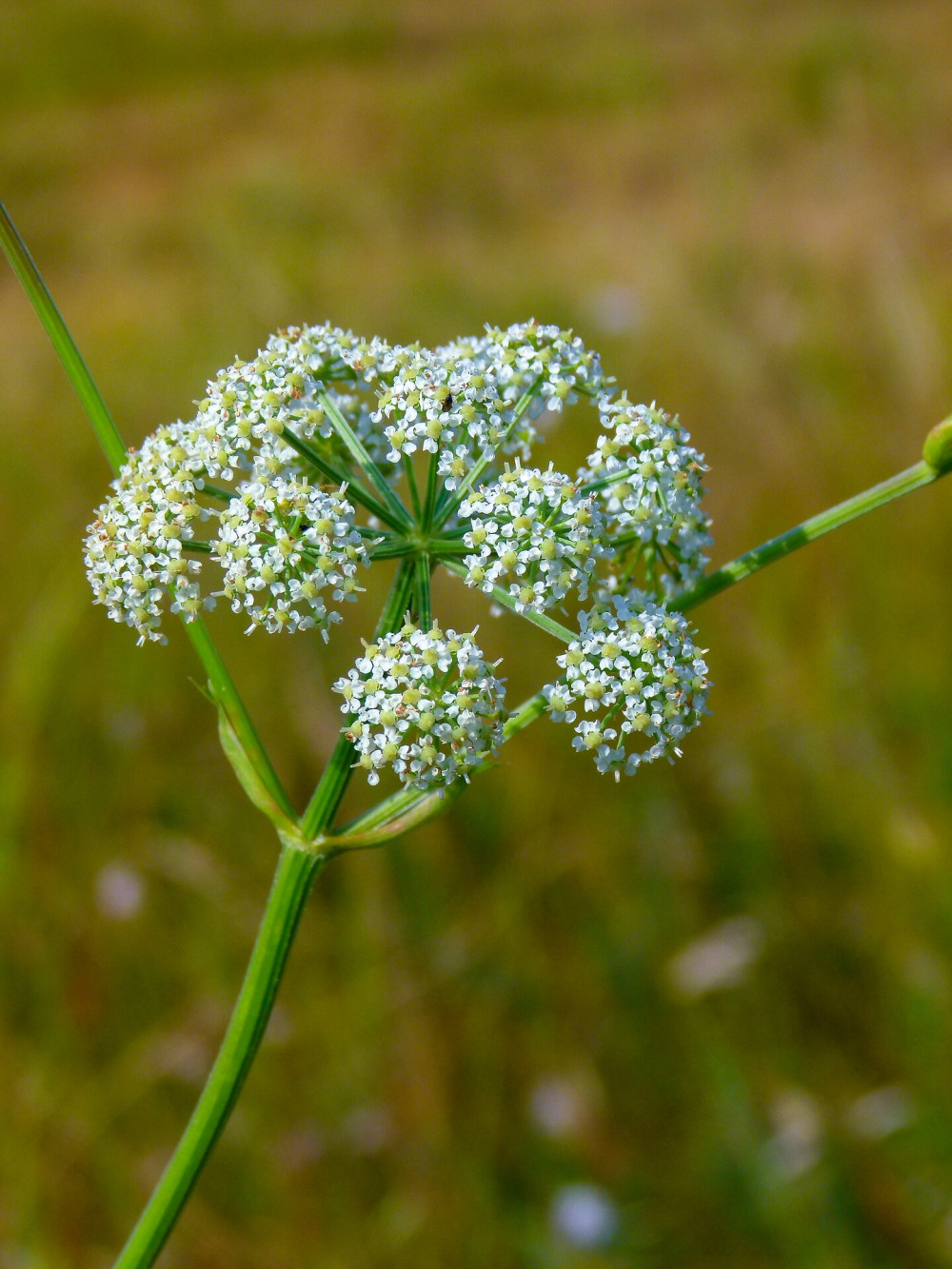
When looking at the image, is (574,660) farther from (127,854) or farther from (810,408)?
(810,408)

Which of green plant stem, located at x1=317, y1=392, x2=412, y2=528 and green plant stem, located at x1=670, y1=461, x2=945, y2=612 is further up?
green plant stem, located at x1=317, y1=392, x2=412, y2=528

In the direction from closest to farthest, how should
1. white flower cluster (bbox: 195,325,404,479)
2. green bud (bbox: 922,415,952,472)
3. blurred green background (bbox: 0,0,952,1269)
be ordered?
green bud (bbox: 922,415,952,472) → white flower cluster (bbox: 195,325,404,479) → blurred green background (bbox: 0,0,952,1269)

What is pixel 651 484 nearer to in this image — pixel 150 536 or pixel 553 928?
pixel 150 536

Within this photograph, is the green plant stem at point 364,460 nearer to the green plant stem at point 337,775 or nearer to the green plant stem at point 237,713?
the green plant stem at point 337,775

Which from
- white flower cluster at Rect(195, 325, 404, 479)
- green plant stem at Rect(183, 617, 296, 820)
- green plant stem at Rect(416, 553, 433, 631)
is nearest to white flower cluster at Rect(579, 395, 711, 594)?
green plant stem at Rect(416, 553, 433, 631)

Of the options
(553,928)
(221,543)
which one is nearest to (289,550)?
(221,543)

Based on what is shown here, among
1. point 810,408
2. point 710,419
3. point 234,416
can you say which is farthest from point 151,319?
point 234,416

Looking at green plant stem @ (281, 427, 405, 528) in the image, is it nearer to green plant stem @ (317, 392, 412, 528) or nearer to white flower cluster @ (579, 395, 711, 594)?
green plant stem @ (317, 392, 412, 528)
